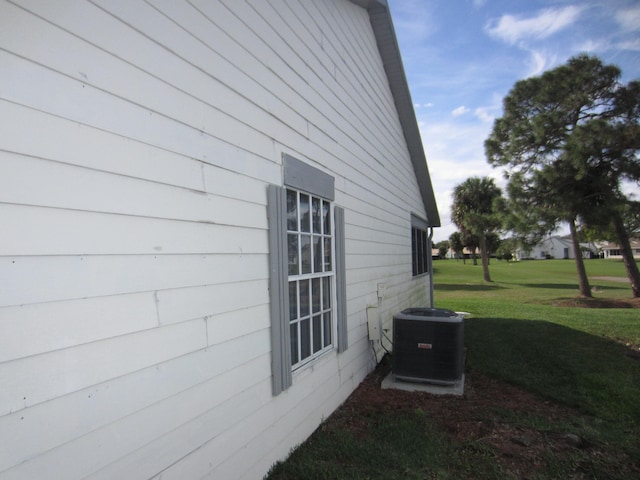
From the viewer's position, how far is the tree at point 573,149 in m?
15.1

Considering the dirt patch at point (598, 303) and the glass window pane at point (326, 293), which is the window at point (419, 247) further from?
Answer: the dirt patch at point (598, 303)

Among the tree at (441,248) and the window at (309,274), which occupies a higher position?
the tree at (441,248)

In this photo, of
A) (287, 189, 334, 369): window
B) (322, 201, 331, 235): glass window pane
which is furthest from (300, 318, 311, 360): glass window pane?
(322, 201, 331, 235): glass window pane

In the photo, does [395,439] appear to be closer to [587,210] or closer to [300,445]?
[300,445]

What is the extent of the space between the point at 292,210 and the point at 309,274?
677 millimetres

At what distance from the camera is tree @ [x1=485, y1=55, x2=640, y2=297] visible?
1514 centimetres

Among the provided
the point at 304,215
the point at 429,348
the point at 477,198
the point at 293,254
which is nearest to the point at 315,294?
the point at 293,254

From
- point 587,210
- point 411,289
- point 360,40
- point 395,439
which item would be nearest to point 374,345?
point 395,439

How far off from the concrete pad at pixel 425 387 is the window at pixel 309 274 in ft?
5.10

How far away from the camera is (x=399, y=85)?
7816 millimetres

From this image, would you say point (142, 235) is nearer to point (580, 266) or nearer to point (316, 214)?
point (316, 214)

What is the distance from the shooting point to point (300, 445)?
11.3 feet

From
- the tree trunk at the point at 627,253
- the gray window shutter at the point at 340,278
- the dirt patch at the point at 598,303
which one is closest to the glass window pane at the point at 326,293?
the gray window shutter at the point at 340,278

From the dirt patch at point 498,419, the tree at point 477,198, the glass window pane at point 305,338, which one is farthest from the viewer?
the tree at point 477,198
